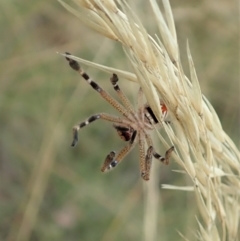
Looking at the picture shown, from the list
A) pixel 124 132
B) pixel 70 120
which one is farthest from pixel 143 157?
pixel 70 120

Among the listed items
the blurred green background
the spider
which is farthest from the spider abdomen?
the blurred green background

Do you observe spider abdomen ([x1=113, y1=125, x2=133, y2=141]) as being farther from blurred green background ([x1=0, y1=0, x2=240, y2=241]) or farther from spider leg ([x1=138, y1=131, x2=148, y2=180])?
blurred green background ([x1=0, y1=0, x2=240, y2=241])

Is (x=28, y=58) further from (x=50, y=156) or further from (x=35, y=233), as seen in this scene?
(x=35, y=233)

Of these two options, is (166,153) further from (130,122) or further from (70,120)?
(70,120)

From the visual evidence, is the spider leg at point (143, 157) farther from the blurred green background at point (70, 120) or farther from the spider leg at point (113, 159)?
the blurred green background at point (70, 120)

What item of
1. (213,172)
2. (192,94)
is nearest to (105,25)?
(192,94)

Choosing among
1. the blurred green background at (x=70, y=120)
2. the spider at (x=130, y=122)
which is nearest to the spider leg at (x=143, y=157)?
the spider at (x=130, y=122)
